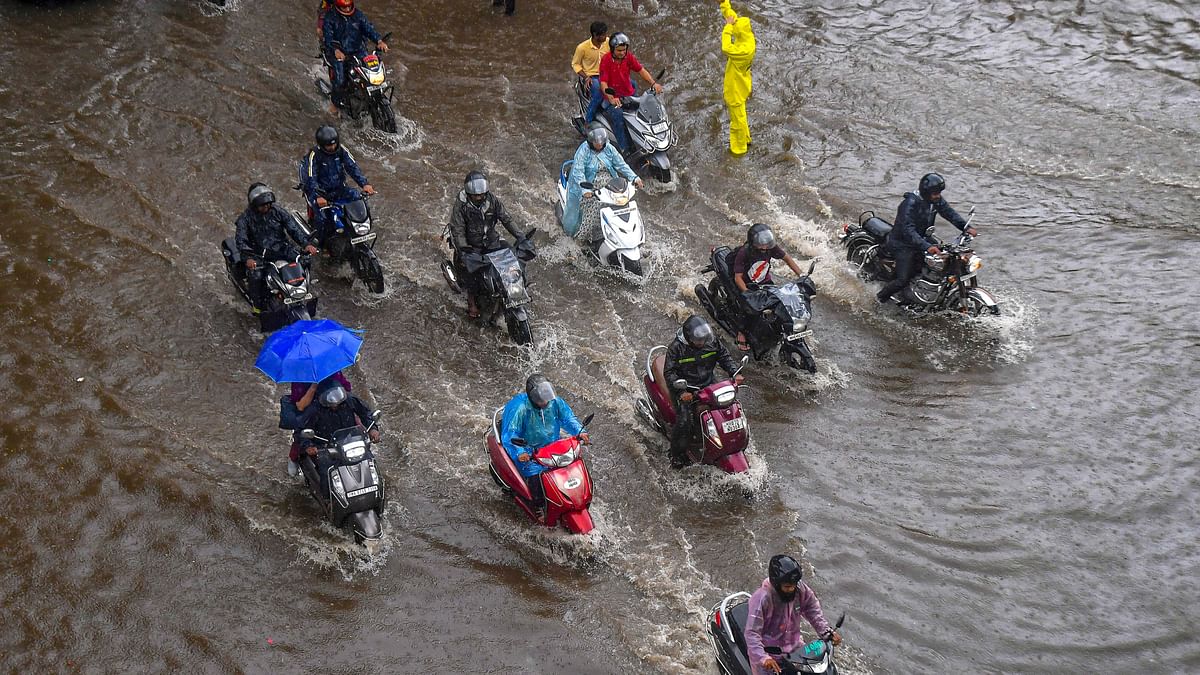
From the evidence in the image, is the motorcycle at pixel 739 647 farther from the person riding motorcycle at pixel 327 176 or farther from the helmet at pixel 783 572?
the person riding motorcycle at pixel 327 176

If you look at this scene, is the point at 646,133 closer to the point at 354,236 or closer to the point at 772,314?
the point at 772,314

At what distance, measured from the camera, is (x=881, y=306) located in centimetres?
1166

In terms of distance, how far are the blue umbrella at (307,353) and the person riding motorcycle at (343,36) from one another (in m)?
7.32

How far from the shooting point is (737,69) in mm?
14055

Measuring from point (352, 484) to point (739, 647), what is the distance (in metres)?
3.44

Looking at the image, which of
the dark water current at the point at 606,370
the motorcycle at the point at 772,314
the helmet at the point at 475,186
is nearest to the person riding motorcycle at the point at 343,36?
the dark water current at the point at 606,370

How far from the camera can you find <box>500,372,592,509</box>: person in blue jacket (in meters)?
7.99

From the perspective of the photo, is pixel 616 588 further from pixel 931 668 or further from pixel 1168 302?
pixel 1168 302

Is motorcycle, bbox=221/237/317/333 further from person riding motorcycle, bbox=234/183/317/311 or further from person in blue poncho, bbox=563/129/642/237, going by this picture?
person in blue poncho, bbox=563/129/642/237

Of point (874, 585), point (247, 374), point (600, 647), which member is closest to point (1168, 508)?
point (874, 585)

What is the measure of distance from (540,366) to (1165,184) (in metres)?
9.56

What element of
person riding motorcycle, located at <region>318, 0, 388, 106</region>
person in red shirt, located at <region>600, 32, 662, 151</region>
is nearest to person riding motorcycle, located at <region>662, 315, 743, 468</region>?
person in red shirt, located at <region>600, 32, 662, 151</region>

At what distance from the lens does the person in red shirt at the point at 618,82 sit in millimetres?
14039

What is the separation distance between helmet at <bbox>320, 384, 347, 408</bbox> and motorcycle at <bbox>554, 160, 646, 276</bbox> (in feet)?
16.7
